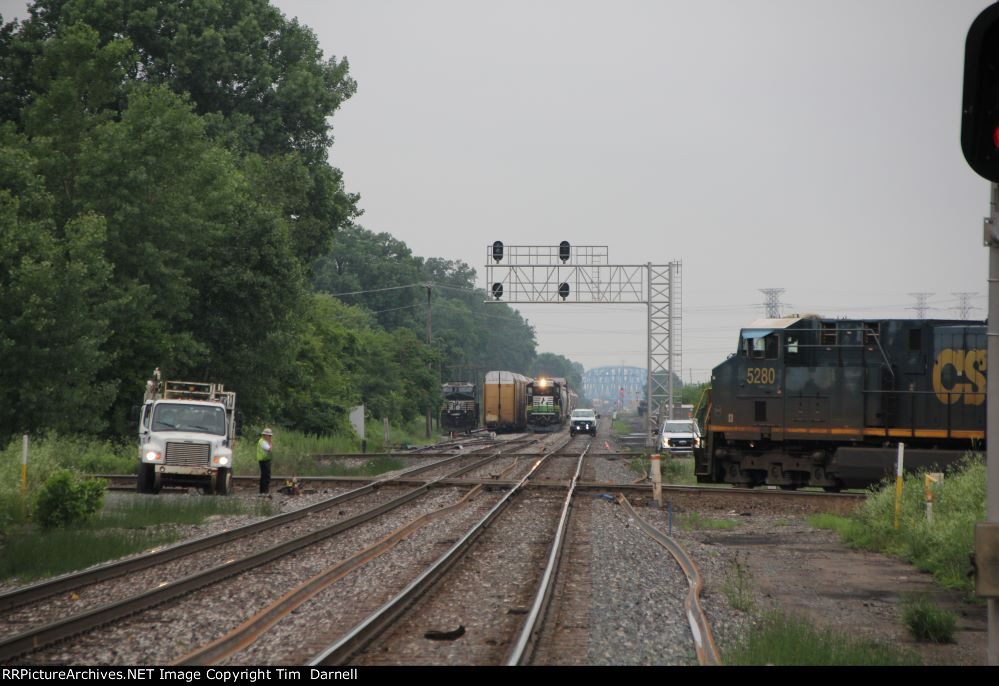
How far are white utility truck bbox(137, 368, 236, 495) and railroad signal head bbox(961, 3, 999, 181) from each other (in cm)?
2120

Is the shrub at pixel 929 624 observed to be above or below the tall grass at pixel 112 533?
above

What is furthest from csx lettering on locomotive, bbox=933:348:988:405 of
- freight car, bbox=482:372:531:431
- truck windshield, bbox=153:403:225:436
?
freight car, bbox=482:372:531:431

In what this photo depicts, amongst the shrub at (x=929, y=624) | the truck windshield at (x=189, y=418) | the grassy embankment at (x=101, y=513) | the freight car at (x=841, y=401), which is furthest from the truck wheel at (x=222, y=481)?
the shrub at (x=929, y=624)

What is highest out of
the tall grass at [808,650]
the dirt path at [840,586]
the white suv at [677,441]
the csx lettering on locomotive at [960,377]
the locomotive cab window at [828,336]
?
the locomotive cab window at [828,336]

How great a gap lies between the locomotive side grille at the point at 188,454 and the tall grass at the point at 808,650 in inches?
643

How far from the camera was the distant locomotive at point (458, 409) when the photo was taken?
79.9m

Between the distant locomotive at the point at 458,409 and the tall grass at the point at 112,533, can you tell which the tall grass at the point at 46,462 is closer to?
the tall grass at the point at 112,533

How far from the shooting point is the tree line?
80.4 ft

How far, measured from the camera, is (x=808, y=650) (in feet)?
30.0

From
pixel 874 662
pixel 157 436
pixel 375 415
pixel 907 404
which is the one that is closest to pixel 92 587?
pixel 874 662

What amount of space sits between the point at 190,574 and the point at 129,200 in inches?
802

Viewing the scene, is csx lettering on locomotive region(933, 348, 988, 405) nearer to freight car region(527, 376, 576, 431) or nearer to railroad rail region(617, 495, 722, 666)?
railroad rail region(617, 495, 722, 666)
